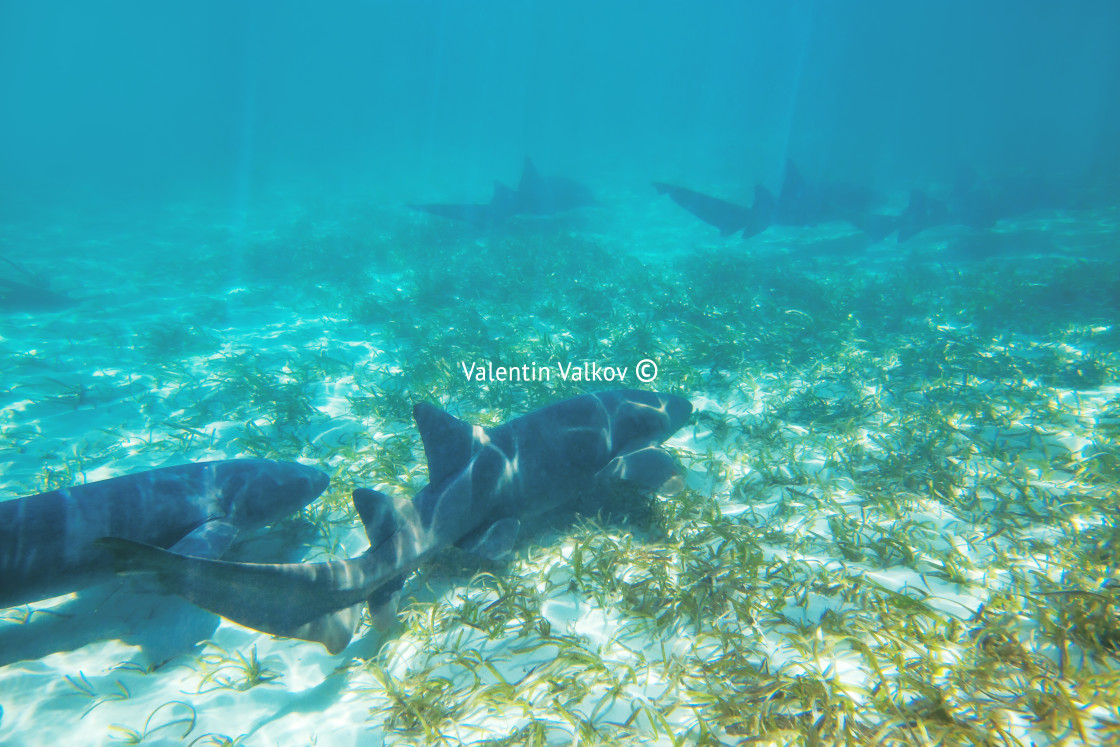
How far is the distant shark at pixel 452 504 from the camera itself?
2891 millimetres

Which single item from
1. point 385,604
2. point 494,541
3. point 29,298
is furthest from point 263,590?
point 29,298

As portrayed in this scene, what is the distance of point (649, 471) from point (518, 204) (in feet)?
52.4

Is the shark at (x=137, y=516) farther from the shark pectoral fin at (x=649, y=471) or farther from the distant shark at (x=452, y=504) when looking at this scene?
the shark pectoral fin at (x=649, y=471)

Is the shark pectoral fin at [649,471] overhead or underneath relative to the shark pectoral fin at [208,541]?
overhead

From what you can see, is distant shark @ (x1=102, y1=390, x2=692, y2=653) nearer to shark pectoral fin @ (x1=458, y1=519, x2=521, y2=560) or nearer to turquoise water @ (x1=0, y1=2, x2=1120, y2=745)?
shark pectoral fin @ (x1=458, y1=519, x2=521, y2=560)

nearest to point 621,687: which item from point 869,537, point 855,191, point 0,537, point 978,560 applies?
point 869,537

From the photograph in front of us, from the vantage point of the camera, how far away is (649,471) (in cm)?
477

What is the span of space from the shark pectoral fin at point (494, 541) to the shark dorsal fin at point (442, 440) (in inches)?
24.7

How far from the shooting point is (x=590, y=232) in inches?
771

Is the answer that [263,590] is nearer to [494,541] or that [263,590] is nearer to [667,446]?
[494,541]

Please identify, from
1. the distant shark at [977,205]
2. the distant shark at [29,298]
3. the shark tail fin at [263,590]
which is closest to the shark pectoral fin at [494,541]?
the shark tail fin at [263,590]

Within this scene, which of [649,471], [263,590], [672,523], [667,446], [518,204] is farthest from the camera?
[518,204]

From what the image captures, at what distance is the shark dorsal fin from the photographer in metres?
4.19

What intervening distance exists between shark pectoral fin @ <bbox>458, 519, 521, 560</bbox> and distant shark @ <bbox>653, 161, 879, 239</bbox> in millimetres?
14305
